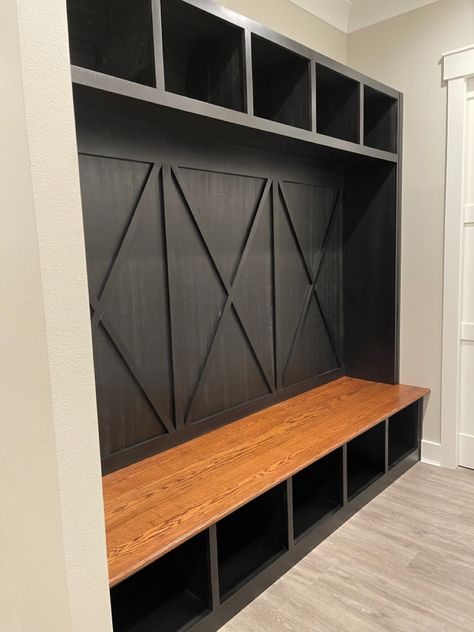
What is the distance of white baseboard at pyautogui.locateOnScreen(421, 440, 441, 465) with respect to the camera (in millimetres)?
3059

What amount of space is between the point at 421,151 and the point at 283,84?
1.08 m

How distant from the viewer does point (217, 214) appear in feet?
7.88

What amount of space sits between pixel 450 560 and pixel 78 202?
85.4 inches

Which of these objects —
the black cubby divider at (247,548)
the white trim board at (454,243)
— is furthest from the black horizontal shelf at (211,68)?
the black cubby divider at (247,548)

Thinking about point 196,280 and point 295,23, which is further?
point 295,23

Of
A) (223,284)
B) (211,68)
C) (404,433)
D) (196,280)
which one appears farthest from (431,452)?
(211,68)

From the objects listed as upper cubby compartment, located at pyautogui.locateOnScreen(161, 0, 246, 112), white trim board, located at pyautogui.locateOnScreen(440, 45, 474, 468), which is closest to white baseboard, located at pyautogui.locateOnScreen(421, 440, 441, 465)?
white trim board, located at pyautogui.locateOnScreen(440, 45, 474, 468)

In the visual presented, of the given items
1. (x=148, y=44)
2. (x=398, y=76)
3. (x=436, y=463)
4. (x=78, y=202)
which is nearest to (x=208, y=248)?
(x=148, y=44)

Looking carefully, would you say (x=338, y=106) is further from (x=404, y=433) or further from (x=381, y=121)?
(x=404, y=433)

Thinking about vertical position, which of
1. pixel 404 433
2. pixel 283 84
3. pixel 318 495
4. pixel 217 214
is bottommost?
pixel 318 495

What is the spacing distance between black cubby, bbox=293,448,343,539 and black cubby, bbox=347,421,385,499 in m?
A: 0.16

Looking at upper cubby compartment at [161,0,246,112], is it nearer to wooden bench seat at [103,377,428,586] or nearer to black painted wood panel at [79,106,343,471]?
black painted wood panel at [79,106,343,471]

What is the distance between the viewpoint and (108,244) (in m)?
1.97

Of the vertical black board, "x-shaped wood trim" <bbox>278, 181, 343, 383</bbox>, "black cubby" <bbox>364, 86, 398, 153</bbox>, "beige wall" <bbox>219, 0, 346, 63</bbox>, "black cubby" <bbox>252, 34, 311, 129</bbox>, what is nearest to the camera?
"black cubby" <bbox>252, 34, 311, 129</bbox>
